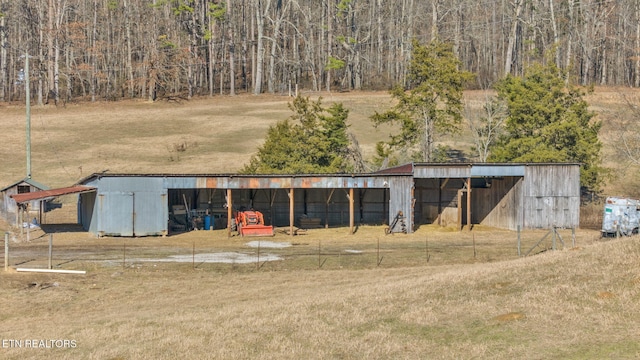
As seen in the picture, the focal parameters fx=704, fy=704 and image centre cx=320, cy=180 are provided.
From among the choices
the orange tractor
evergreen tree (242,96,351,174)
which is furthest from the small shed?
evergreen tree (242,96,351,174)

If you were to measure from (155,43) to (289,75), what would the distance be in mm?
22695

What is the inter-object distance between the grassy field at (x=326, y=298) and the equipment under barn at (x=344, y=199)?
2076mm

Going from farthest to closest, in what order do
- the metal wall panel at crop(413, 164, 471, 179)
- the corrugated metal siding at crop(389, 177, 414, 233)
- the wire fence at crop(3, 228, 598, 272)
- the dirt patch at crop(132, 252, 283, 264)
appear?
the metal wall panel at crop(413, 164, 471, 179)
the corrugated metal siding at crop(389, 177, 414, 233)
the dirt patch at crop(132, 252, 283, 264)
the wire fence at crop(3, 228, 598, 272)

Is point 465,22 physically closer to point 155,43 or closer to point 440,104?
point 440,104

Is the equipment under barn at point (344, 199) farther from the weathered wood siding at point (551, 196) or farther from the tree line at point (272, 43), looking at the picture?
the tree line at point (272, 43)

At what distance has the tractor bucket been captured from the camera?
155 feet

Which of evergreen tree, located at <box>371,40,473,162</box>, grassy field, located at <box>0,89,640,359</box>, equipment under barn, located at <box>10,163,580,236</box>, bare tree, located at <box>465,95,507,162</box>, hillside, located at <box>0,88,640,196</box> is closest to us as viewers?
grassy field, located at <box>0,89,640,359</box>

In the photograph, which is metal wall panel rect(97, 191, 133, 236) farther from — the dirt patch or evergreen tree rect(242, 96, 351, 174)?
evergreen tree rect(242, 96, 351, 174)

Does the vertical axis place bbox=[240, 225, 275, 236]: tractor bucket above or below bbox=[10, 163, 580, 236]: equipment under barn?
below

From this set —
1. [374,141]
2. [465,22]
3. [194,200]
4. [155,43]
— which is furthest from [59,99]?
[465,22]

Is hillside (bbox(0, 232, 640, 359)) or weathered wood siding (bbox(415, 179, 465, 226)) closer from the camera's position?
hillside (bbox(0, 232, 640, 359))

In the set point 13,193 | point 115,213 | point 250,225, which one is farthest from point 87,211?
point 250,225

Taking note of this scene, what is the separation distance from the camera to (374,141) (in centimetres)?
8044

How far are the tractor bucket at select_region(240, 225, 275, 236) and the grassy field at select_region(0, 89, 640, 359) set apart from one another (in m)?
1.78
